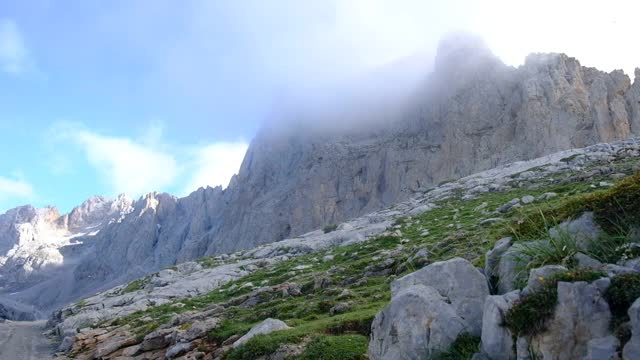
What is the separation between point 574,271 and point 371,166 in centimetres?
13418

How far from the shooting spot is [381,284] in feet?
77.5

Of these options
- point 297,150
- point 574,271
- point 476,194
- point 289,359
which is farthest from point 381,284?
point 297,150

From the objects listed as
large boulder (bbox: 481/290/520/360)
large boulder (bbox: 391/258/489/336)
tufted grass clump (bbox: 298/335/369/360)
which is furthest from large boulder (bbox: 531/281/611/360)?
tufted grass clump (bbox: 298/335/369/360)

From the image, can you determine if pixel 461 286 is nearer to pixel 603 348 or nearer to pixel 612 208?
pixel 612 208

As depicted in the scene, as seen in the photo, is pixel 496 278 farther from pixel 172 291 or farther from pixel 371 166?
pixel 371 166

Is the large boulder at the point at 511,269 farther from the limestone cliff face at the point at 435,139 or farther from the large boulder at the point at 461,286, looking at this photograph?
the limestone cliff face at the point at 435,139

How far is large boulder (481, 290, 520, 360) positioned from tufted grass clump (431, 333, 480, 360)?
0.39 metres

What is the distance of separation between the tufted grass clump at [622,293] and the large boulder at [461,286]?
262 cm

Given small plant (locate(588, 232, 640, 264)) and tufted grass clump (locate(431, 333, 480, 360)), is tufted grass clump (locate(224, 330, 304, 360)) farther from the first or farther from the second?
small plant (locate(588, 232, 640, 264))

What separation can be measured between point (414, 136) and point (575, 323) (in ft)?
431

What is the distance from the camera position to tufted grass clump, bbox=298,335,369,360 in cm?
1373

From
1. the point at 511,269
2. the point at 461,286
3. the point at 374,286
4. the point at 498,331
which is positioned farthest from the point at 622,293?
the point at 374,286

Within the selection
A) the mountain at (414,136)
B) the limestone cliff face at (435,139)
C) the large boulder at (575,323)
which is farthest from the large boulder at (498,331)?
the limestone cliff face at (435,139)

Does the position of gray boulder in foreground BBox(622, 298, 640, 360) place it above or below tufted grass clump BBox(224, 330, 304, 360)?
above
